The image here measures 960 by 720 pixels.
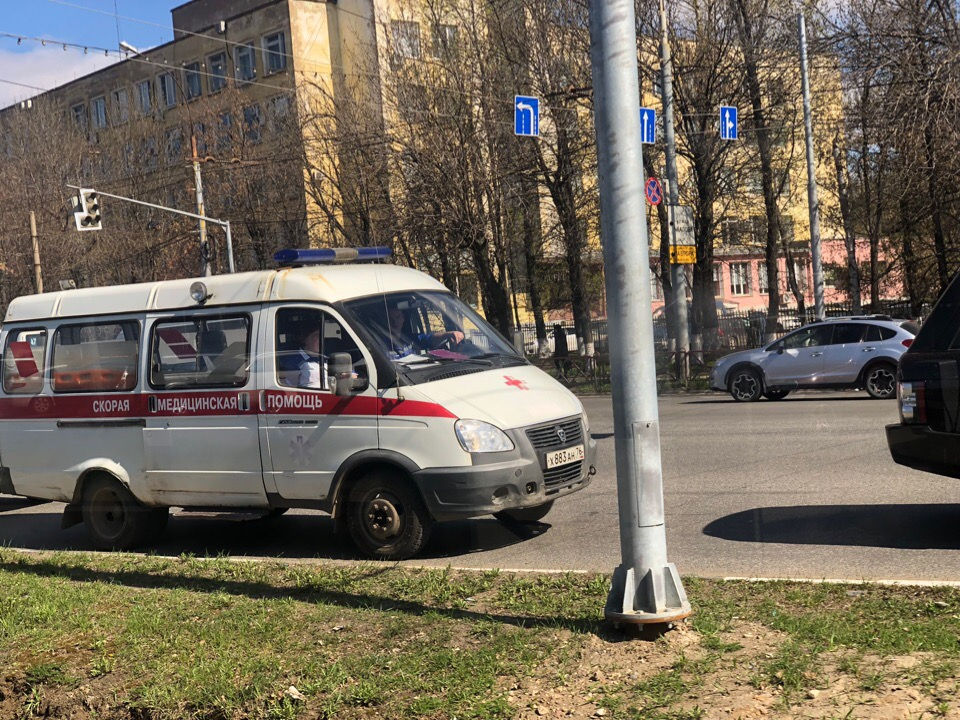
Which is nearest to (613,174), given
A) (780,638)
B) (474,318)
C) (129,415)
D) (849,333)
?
(780,638)

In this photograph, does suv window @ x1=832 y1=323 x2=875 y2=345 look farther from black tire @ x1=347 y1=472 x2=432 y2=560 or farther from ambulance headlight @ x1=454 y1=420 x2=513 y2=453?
black tire @ x1=347 y1=472 x2=432 y2=560

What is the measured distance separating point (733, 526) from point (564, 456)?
1475 millimetres

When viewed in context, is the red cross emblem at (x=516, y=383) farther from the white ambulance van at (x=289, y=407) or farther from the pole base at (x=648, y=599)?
the pole base at (x=648, y=599)

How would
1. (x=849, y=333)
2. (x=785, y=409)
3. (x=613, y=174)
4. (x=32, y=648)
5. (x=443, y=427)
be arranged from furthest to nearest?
(x=849, y=333)
(x=785, y=409)
(x=443, y=427)
(x=32, y=648)
(x=613, y=174)

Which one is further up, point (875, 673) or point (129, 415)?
point (129, 415)

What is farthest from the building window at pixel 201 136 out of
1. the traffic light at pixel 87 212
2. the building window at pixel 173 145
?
the traffic light at pixel 87 212

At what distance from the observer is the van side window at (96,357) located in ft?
31.4

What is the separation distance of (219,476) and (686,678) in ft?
16.8

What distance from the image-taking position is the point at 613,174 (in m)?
5.63

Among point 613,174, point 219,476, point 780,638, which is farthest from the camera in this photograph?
point 219,476

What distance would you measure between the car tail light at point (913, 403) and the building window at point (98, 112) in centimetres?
4429

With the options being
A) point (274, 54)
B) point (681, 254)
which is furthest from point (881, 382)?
point (274, 54)

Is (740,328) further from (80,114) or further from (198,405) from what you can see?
(80,114)

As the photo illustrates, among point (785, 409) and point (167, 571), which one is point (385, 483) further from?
point (785, 409)
